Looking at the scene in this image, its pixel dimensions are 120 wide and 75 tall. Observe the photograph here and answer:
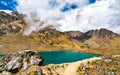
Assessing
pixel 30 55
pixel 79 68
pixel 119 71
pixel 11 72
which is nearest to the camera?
pixel 119 71

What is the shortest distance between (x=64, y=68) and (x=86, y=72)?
7675mm

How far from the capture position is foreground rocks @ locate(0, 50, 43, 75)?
209 ft

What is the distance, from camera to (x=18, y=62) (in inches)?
2557

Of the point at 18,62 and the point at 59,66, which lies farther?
the point at 18,62

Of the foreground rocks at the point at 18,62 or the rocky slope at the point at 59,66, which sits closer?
the rocky slope at the point at 59,66

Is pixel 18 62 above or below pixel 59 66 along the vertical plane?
above

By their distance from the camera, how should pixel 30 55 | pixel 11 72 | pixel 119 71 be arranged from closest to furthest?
pixel 119 71 → pixel 11 72 → pixel 30 55

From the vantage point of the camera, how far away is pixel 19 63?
64.6m

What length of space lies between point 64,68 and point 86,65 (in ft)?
20.7

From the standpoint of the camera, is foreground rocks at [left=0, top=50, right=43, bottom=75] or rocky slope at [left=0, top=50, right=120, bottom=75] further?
foreground rocks at [left=0, top=50, right=43, bottom=75]

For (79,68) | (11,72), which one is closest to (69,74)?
(79,68)

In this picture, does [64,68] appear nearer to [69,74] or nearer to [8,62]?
[69,74]

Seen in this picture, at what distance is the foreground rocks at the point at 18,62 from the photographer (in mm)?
63562

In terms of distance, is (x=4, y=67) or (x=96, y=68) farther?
(x=4, y=67)
